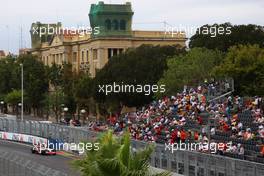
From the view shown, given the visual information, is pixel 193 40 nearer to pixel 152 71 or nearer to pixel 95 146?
pixel 152 71

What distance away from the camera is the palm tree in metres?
13.7

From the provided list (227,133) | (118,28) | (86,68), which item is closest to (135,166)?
(227,133)

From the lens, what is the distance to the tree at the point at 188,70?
52.5 meters

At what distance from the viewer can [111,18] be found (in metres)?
63.7

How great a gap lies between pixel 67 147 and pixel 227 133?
56.1 feet

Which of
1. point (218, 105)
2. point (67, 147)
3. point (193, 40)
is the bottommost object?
point (67, 147)

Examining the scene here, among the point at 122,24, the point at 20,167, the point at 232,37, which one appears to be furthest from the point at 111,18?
the point at 20,167

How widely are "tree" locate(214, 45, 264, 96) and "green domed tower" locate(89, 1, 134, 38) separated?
1159 centimetres

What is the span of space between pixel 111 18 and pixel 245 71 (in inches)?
695

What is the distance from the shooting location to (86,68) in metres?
74.5

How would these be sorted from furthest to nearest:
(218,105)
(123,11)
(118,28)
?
(118,28) < (123,11) < (218,105)

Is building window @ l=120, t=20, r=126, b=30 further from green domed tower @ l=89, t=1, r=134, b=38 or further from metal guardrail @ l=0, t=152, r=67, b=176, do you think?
metal guardrail @ l=0, t=152, r=67, b=176
